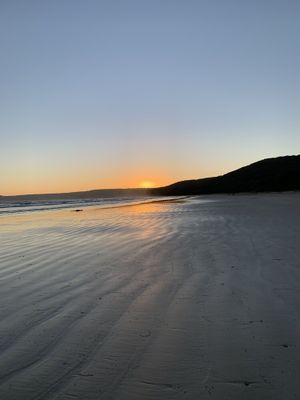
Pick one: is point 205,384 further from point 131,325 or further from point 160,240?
point 160,240

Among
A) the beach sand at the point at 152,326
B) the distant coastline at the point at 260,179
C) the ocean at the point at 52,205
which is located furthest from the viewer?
the distant coastline at the point at 260,179

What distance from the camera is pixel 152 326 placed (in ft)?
15.2

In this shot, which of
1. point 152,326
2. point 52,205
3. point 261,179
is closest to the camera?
point 152,326

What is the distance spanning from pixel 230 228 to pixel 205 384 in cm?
1143

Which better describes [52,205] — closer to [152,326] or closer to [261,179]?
[261,179]

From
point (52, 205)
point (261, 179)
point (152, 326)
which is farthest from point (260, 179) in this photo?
point (152, 326)

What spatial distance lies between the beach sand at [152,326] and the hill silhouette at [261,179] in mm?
65865

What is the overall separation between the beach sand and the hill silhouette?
6587cm

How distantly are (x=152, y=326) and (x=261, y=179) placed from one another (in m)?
85.2

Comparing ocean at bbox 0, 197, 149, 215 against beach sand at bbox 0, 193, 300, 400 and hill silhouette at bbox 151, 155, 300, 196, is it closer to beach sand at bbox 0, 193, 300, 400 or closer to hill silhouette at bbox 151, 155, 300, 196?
hill silhouette at bbox 151, 155, 300, 196

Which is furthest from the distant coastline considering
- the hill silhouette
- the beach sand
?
the beach sand

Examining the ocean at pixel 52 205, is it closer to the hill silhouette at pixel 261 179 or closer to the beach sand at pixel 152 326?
the hill silhouette at pixel 261 179

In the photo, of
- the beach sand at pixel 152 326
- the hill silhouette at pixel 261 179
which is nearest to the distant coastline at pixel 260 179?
the hill silhouette at pixel 261 179

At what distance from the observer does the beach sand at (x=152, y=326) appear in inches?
131
